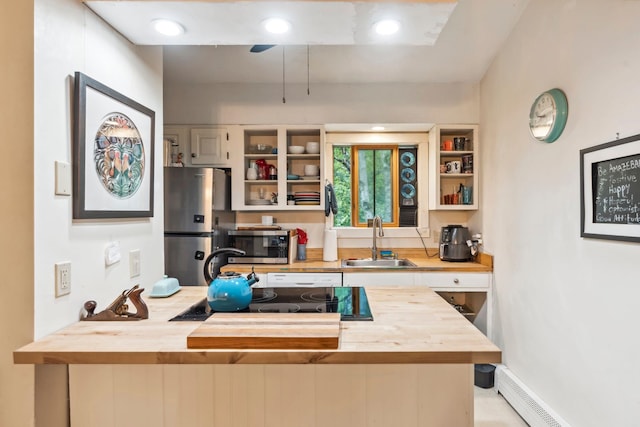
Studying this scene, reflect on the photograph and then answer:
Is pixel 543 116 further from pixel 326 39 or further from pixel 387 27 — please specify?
→ pixel 326 39

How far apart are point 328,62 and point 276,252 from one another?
1.64 metres

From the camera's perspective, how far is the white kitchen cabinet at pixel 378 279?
9.45 feet

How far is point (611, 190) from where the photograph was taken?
1625 mm

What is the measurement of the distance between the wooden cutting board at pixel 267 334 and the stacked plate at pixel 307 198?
207 cm

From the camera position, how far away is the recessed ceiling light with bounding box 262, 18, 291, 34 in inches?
58.6

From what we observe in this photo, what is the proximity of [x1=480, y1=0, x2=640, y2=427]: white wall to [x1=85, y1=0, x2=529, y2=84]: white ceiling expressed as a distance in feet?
0.95

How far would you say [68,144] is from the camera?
50.6 inches

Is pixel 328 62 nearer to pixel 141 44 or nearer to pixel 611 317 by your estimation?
pixel 141 44

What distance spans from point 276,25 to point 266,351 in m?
1.27

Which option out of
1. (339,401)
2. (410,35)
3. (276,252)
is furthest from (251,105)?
(339,401)

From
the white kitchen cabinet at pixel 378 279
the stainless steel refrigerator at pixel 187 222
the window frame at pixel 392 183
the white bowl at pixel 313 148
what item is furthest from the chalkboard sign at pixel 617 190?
the stainless steel refrigerator at pixel 187 222

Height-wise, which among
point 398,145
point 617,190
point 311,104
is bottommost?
point 617,190

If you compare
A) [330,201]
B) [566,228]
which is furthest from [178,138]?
[566,228]

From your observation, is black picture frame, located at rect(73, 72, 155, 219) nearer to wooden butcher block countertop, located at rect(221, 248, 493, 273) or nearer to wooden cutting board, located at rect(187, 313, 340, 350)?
wooden cutting board, located at rect(187, 313, 340, 350)
